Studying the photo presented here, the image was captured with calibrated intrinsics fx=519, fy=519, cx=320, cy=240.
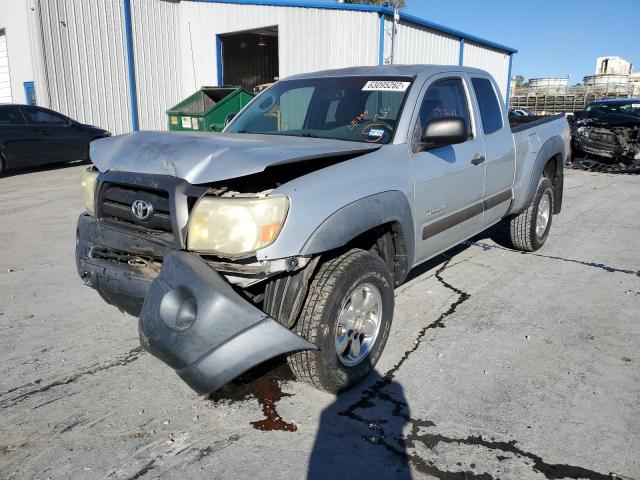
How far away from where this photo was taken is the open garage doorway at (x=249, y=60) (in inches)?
799

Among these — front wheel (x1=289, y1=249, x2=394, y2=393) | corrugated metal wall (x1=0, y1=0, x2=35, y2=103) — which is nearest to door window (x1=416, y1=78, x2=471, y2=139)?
front wheel (x1=289, y1=249, x2=394, y2=393)

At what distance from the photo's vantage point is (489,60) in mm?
20750

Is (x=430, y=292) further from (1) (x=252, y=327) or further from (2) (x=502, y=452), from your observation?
(1) (x=252, y=327)

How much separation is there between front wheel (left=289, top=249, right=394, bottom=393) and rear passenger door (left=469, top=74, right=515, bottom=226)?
5.90 feet

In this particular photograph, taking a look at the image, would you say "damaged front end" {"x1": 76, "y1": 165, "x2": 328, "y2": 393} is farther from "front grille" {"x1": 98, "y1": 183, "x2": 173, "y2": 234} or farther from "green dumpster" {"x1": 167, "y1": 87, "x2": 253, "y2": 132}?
"green dumpster" {"x1": 167, "y1": 87, "x2": 253, "y2": 132}

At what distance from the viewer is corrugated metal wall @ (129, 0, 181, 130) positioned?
54.1ft

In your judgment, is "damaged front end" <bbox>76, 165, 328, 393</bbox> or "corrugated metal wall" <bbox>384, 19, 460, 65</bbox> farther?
"corrugated metal wall" <bbox>384, 19, 460, 65</bbox>

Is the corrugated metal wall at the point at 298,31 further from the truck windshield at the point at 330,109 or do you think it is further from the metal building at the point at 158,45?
the truck windshield at the point at 330,109

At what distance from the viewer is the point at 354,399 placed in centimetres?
298

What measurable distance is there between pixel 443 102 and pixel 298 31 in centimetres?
1168

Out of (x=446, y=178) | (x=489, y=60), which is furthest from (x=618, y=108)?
(x=446, y=178)

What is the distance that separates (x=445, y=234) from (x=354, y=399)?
1.56 metres

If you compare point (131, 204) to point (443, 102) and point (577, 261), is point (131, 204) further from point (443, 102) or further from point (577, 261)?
point (577, 261)

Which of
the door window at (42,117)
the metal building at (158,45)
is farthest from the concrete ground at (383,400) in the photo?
the metal building at (158,45)
